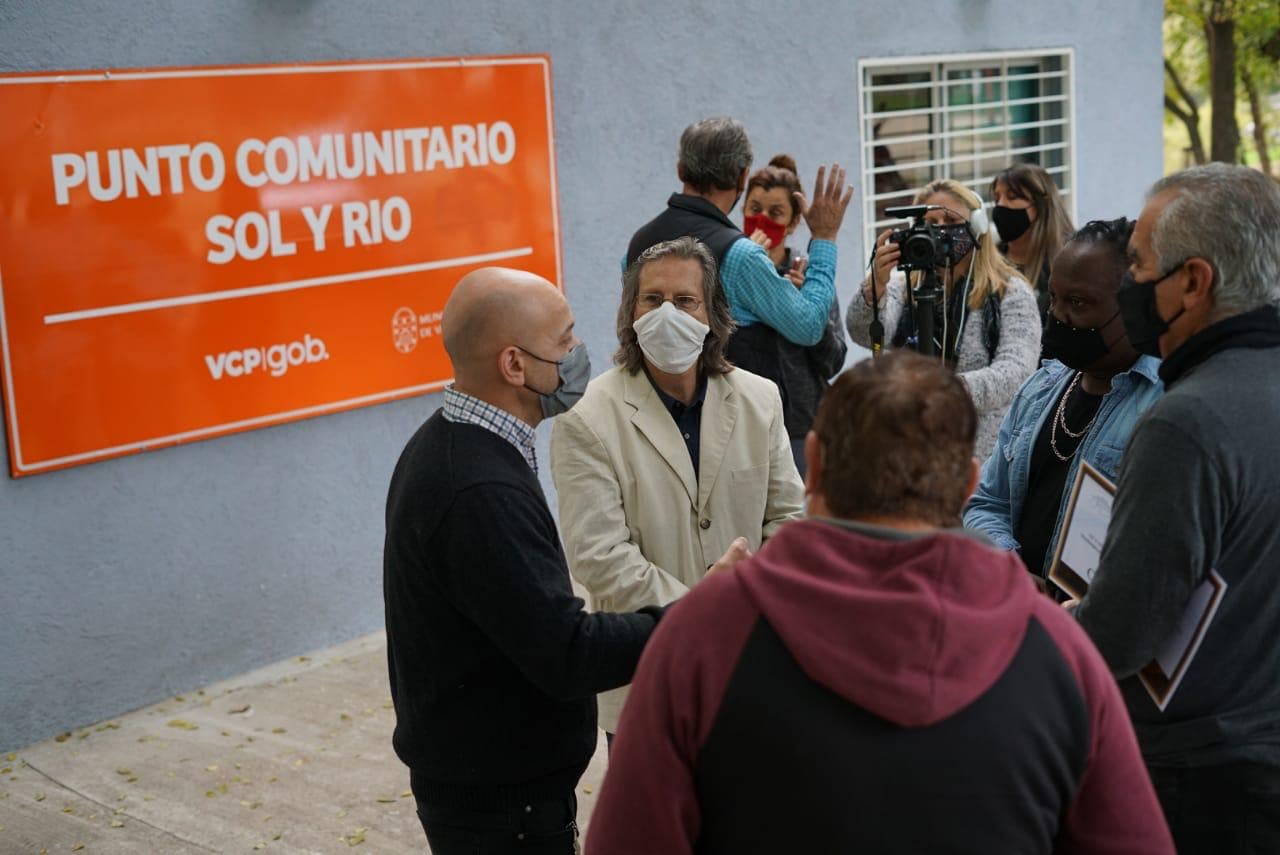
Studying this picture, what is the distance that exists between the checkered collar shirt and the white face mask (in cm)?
84

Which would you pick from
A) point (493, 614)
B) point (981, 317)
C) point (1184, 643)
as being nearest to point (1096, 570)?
point (1184, 643)

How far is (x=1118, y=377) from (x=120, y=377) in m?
3.83

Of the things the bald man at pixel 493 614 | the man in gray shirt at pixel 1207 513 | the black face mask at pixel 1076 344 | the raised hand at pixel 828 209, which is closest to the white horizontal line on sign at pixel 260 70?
the raised hand at pixel 828 209

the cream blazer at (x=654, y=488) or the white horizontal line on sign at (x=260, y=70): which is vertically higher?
the white horizontal line on sign at (x=260, y=70)

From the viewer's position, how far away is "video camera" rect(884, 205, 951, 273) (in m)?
4.92

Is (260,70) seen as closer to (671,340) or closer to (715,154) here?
(715,154)

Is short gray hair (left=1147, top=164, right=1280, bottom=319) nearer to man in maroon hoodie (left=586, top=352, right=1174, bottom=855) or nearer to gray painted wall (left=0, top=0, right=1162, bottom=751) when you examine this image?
man in maroon hoodie (left=586, top=352, right=1174, bottom=855)

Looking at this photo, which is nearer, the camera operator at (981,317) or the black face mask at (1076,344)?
the black face mask at (1076,344)

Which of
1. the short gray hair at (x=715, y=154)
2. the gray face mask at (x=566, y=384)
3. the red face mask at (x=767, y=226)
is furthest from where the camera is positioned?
the red face mask at (x=767, y=226)

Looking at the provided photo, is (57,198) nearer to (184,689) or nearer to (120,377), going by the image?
(120,377)

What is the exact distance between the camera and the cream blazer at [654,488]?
11.3 feet

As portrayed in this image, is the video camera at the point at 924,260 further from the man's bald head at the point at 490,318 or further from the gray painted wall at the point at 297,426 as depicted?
the gray painted wall at the point at 297,426

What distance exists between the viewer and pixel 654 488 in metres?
3.56

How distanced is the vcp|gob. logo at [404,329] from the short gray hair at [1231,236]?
4.37 meters
